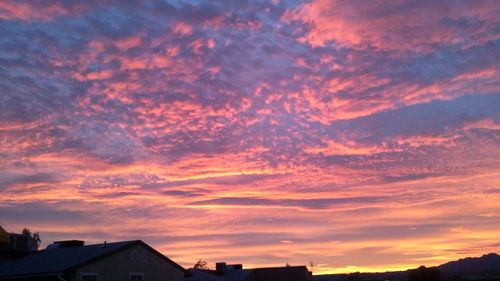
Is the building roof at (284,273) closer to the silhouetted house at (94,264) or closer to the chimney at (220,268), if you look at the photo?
the chimney at (220,268)

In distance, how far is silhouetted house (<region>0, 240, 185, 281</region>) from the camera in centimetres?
3494

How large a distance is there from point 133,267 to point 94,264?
12.6 feet

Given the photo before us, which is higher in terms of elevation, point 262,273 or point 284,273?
point 262,273

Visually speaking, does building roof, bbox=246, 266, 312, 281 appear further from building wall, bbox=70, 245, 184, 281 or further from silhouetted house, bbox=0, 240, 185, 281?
silhouetted house, bbox=0, 240, 185, 281

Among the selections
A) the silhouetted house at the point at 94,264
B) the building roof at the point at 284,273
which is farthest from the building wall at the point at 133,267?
the building roof at the point at 284,273

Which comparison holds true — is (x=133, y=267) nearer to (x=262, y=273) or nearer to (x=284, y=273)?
(x=262, y=273)

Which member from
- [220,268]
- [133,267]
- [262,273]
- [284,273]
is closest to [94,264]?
[133,267]

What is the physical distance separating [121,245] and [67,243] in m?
7.45

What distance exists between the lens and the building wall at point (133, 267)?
36.1 meters

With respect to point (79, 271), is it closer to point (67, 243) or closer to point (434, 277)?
point (67, 243)

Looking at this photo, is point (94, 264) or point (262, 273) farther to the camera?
point (262, 273)

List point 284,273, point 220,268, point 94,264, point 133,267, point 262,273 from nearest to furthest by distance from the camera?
point 94,264, point 133,267, point 220,268, point 262,273, point 284,273

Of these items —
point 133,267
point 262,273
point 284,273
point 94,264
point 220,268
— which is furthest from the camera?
point 284,273

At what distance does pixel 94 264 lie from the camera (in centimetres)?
3575
